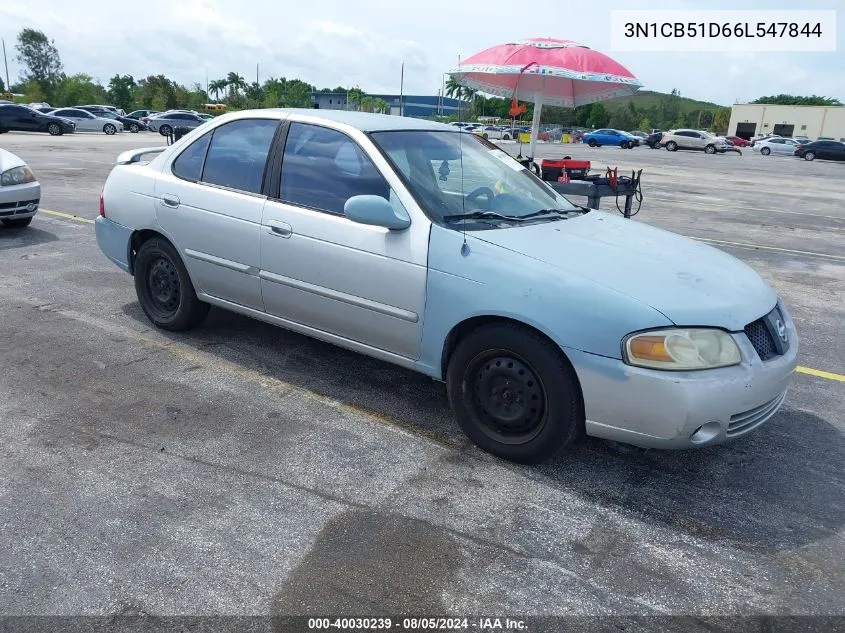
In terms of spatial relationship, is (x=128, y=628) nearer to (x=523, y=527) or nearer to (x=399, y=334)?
(x=523, y=527)

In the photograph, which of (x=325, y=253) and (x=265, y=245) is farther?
(x=265, y=245)

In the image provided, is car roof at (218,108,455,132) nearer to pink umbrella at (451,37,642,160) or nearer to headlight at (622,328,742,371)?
headlight at (622,328,742,371)

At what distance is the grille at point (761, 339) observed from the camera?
3.28 metres

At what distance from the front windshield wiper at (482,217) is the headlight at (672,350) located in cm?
115

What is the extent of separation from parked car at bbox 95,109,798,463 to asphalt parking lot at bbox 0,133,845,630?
1.12 ft

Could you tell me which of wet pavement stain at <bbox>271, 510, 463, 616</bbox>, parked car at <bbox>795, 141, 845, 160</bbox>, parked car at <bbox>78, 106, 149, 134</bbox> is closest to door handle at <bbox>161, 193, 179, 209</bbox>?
wet pavement stain at <bbox>271, 510, 463, 616</bbox>

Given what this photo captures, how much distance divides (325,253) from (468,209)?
2.75 feet

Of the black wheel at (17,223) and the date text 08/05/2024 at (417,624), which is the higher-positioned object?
the black wheel at (17,223)

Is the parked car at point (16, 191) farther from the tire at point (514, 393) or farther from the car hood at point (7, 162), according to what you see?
the tire at point (514, 393)

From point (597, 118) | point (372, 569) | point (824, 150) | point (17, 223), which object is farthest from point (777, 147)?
point (597, 118)

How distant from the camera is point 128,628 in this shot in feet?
7.71

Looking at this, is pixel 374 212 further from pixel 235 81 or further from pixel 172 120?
pixel 235 81

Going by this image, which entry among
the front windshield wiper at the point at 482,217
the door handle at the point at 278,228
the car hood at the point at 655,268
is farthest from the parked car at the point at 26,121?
the car hood at the point at 655,268

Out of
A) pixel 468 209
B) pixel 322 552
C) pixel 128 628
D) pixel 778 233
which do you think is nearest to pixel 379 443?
pixel 322 552
